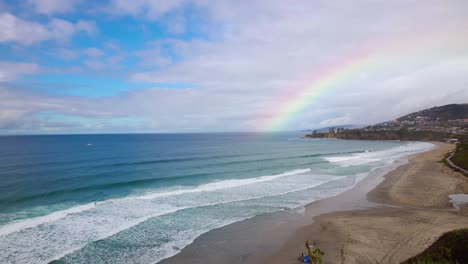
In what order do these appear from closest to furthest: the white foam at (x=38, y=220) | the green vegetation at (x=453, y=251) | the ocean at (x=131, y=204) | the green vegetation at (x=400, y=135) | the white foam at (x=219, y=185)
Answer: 1. the green vegetation at (x=453, y=251)
2. the ocean at (x=131, y=204)
3. the white foam at (x=38, y=220)
4. the white foam at (x=219, y=185)
5. the green vegetation at (x=400, y=135)

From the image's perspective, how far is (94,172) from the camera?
128 ft

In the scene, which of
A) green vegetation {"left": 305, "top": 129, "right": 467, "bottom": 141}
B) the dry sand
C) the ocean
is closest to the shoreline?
the dry sand

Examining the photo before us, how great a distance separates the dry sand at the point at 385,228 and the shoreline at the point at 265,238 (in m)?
0.12

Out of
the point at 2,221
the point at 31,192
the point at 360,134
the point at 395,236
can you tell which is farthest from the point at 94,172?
the point at 360,134

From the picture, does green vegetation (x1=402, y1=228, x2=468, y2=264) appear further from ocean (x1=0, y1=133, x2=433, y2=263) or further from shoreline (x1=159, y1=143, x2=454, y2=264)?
ocean (x1=0, y1=133, x2=433, y2=263)

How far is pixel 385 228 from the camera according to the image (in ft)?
60.8

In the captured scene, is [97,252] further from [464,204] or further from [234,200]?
[464,204]

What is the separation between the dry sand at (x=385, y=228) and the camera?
587 inches

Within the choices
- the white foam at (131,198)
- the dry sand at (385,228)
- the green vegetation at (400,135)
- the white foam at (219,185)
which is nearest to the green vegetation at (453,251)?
the dry sand at (385,228)

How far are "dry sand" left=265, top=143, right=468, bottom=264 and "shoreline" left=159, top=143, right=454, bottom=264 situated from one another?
122mm

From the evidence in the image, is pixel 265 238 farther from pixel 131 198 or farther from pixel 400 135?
pixel 400 135

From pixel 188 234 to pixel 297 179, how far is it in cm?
2232

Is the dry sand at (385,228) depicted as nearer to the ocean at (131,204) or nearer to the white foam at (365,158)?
the ocean at (131,204)

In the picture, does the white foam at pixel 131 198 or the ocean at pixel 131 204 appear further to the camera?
the white foam at pixel 131 198
